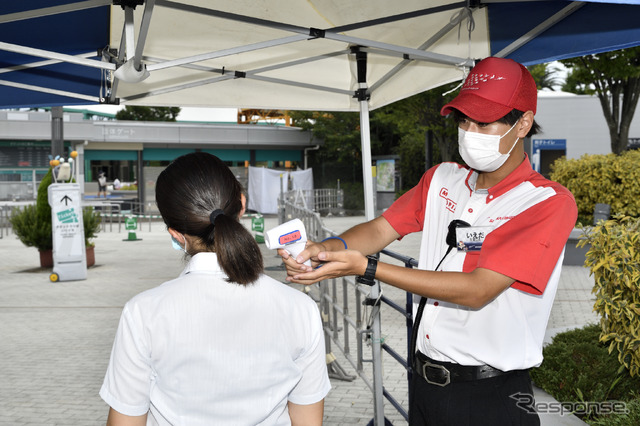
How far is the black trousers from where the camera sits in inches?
86.0

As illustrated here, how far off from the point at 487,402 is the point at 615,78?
15.6 m

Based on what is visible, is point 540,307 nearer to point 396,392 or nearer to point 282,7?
point 282,7

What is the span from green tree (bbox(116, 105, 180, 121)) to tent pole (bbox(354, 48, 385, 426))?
64.4m

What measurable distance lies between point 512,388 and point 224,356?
1.13 meters

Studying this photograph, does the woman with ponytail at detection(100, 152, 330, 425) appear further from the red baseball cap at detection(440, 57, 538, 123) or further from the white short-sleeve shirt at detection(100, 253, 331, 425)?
the red baseball cap at detection(440, 57, 538, 123)

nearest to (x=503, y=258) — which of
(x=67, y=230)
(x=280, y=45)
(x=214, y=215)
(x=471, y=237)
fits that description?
(x=471, y=237)

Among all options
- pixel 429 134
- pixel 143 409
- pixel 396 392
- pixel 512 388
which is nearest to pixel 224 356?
pixel 143 409

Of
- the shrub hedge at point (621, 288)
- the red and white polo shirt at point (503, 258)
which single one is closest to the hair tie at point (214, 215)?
the red and white polo shirt at point (503, 258)

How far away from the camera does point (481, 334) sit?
2.15 metres

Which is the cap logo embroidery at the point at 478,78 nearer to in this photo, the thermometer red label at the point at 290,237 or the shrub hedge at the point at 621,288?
the thermometer red label at the point at 290,237

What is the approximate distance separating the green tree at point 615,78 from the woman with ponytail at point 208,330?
15.0 metres

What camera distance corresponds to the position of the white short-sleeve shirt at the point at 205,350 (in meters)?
1.56

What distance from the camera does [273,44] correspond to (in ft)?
13.5
